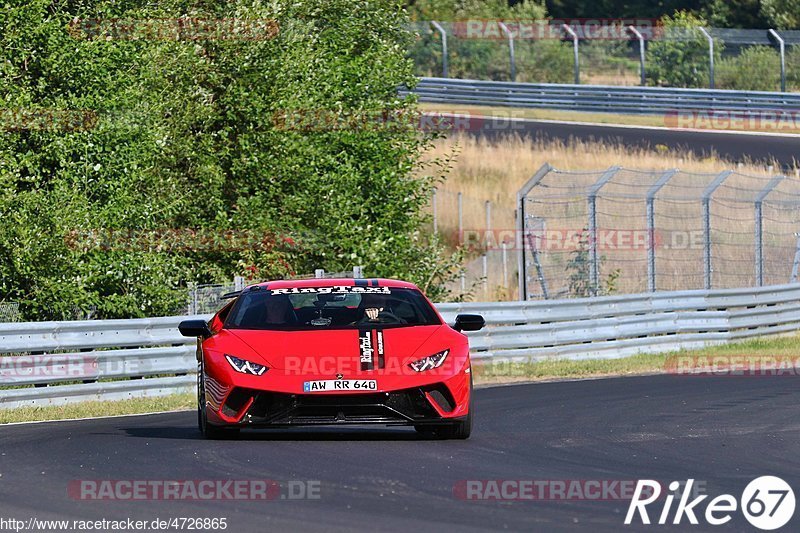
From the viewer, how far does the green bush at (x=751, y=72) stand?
5038 cm

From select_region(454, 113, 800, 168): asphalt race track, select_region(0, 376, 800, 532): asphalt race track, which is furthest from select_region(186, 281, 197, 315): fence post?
select_region(454, 113, 800, 168): asphalt race track

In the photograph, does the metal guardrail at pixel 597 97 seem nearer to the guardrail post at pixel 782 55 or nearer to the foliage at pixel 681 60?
the guardrail post at pixel 782 55

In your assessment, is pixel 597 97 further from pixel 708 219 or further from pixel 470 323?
pixel 470 323

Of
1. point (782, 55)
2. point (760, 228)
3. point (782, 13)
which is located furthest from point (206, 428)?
point (782, 13)

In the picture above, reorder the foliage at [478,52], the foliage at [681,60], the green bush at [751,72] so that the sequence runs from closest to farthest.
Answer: the green bush at [751,72]
the foliage at [681,60]
the foliage at [478,52]

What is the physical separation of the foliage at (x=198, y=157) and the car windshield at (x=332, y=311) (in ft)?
24.9

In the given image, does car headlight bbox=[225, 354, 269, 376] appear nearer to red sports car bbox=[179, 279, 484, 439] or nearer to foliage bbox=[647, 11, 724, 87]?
red sports car bbox=[179, 279, 484, 439]

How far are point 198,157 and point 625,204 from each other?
17751mm

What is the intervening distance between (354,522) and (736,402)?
27.0ft

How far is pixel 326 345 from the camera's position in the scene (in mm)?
10367

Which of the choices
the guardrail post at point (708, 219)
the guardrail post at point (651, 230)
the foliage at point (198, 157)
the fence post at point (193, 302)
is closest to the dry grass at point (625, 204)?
the guardrail post at point (708, 219)

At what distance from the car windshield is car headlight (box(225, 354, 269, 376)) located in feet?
1.79

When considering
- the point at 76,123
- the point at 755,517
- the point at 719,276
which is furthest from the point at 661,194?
the point at 755,517

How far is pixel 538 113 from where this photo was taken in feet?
153
